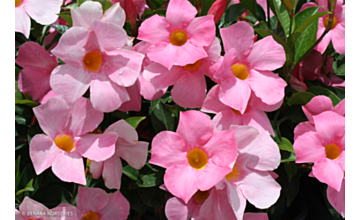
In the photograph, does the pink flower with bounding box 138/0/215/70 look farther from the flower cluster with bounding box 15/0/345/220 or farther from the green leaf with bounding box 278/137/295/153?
the green leaf with bounding box 278/137/295/153

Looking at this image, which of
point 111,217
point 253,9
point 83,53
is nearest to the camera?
point 83,53

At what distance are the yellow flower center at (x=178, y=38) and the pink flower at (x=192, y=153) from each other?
145 millimetres

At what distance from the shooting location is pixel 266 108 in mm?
532

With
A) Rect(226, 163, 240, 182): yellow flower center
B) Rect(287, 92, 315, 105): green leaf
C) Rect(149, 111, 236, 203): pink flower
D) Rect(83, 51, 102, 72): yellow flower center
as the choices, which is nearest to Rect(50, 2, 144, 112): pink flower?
Rect(83, 51, 102, 72): yellow flower center

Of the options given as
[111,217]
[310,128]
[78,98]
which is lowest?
[111,217]

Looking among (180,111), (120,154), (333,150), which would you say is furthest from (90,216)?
(333,150)

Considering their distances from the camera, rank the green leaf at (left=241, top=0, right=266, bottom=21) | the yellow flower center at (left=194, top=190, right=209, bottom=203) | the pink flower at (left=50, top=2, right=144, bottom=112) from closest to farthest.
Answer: the pink flower at (left=50, top=2, right=144, bottom=112)
the yellow flower center at (left=194, top=190, right=209, bottom=203)
the green leaf at (left=241, top=0, right=266, bottom=21)

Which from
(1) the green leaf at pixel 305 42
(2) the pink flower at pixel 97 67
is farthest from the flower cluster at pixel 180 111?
(1) the green leaf at pixel 305 42

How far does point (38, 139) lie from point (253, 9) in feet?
1.88

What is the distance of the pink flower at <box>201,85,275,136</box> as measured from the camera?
1.73ft

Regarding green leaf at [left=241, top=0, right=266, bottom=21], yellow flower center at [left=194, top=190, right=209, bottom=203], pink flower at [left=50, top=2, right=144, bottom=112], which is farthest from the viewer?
green leaf at [left=241, top=0, right=266, bottom=21]

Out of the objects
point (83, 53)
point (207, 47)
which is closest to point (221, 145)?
point (207, 47)

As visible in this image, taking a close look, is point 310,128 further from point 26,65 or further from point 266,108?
point 26,65

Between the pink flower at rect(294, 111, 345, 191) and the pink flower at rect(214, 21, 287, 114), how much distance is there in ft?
0.28
